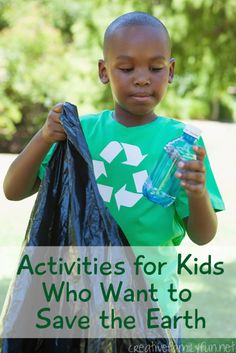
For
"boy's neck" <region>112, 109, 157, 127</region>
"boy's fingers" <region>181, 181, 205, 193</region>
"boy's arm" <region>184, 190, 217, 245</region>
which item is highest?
"boy's neck" <region>112, 109, 157, 127</region>

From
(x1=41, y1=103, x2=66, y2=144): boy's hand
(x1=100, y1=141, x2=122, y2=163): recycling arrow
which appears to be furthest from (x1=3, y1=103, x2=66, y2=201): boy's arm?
(x1=100, y1=141, x2=122, y2=163): recycling arrow

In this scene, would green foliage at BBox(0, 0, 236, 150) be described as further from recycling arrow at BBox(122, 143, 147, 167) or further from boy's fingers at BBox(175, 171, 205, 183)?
boy's fingers at BBox(175, 171, 205, 183)

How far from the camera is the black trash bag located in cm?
199

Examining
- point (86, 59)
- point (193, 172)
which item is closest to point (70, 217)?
point (193, 172)

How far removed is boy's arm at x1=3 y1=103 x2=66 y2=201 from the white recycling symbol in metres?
0.15

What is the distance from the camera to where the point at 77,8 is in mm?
22594

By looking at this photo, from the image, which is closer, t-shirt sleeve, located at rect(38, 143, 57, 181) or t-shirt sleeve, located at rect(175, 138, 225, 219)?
t-shirt sleeve, located at rect(175, 138, 225, 219)

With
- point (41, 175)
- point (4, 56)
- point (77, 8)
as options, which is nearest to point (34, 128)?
point (4, 56)

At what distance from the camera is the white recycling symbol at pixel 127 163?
218cm

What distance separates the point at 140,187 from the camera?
7.12 ft

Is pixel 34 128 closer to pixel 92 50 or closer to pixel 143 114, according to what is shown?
pixel 92 50

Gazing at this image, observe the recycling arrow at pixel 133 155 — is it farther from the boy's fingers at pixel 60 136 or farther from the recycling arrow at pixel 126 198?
the boy's fingers at pixel 60 136

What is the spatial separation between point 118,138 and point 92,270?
493 millimetres

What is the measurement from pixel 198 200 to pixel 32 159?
0.57 meters
